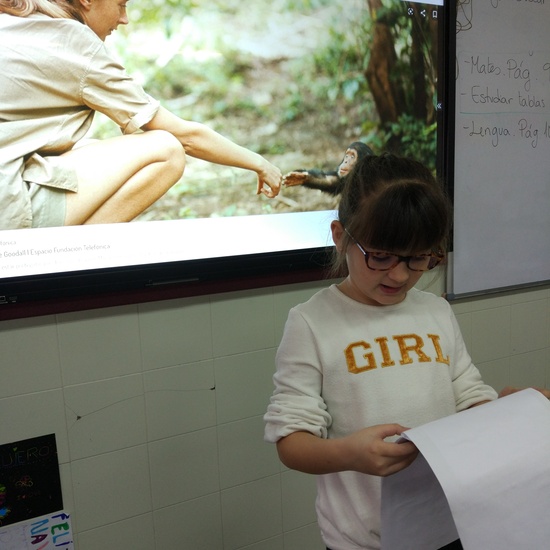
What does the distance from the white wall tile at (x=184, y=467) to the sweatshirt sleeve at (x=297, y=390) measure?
75 cm

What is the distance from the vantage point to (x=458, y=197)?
1.99 m

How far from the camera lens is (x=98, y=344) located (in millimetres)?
1498

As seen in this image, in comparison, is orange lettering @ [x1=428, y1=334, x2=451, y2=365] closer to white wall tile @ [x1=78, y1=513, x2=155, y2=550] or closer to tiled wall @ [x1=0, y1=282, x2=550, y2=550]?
tiled wall @ [x1=0, y1=282, x2=550, y2=550]

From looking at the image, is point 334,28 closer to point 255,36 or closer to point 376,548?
point 255,36

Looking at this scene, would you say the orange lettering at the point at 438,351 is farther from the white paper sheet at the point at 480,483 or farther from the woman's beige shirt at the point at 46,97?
the woman's beige shirt at the point at 46,97

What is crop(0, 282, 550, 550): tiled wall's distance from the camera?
A: 146 cm

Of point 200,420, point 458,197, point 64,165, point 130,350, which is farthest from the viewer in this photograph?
point 458,197

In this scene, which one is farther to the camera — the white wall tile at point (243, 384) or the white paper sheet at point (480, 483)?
the white wall tile at point (243, 384)

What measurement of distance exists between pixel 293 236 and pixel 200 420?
61cm

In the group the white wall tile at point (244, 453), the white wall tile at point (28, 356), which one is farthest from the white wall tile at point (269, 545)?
the white wall tile at point (28, 356)

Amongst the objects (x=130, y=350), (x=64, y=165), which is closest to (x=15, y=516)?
(x=130, y=350)

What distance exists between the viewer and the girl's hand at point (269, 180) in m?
1.63

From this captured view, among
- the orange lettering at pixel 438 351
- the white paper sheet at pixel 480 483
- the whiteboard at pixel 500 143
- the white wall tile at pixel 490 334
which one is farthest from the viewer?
the white wall tile at pixel 490 334

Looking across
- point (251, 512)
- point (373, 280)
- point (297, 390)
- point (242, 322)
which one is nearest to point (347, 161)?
point (242, 322)
